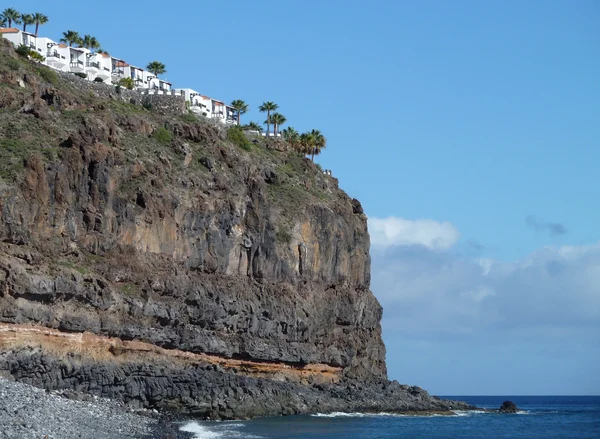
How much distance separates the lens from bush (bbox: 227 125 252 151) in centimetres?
8164

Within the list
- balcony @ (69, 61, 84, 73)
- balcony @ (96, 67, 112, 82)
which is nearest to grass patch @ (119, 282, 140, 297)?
balcony @ (69, 61, 84, 73)

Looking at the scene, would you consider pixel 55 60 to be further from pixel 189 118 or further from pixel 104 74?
pixel 189 118

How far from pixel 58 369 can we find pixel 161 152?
71.0 feet

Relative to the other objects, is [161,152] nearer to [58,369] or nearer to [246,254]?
[246,254]

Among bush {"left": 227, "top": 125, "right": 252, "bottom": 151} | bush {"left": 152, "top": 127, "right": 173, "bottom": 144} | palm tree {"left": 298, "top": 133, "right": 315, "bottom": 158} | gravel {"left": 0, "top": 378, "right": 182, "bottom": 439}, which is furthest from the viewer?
palm tree {"left": 298, "top": 133, "right": 315, "bottom": 158}

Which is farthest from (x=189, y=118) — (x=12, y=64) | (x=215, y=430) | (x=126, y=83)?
(x=215, y=430)

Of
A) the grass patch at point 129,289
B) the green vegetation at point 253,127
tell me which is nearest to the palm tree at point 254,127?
the green vegetation at point 253,127

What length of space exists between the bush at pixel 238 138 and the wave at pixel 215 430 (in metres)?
31.4

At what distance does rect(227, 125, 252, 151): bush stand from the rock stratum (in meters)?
0.24

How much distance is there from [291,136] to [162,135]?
28087 mm

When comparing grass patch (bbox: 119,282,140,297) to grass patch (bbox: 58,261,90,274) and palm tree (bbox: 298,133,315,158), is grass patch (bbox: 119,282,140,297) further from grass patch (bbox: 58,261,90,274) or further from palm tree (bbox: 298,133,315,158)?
palm tree (bbox: 298,133,315,158)

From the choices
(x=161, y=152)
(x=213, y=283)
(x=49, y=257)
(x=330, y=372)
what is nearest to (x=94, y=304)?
(x=49, y=257)

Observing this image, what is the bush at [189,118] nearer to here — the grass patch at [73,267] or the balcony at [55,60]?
the balcony at [55,60]

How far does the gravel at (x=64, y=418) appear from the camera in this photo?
34469mm
